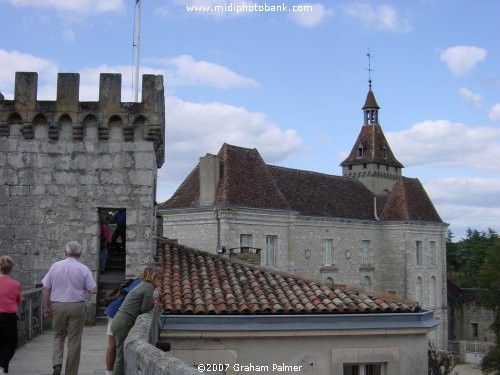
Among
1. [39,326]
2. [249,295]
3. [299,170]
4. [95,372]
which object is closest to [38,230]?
[39,326]

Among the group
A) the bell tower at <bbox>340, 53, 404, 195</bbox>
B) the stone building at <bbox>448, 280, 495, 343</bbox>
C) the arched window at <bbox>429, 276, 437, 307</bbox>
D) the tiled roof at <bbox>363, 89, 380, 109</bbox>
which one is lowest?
the stone building at <bbox>448, 280, 495, 343</bbox>

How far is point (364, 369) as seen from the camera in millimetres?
11438

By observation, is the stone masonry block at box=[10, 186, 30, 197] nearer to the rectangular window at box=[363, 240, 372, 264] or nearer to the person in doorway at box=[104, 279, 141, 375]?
the person in doorway at box=[104, 279, 141, 375]

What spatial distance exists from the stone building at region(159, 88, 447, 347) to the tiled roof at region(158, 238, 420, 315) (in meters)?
12.0

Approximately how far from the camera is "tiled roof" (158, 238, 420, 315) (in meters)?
11.2

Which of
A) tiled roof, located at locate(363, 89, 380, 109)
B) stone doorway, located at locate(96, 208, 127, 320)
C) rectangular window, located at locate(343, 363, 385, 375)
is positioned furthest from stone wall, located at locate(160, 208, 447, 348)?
rectangular window, located at locate(343, 363, 385, 375)

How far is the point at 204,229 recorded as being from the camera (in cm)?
3225

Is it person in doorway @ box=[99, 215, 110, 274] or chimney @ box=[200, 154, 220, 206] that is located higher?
chimney @ box=[200, 154, 220, 206]

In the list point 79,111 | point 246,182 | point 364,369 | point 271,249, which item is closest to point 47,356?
point 79,111

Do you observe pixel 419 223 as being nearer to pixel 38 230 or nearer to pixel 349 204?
pixel 349 204

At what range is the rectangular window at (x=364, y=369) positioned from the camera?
1138 cm

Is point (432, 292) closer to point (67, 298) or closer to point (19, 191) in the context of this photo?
point (19, 191)

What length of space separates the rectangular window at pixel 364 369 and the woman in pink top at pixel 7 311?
246 inches

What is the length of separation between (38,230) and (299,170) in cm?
3199
